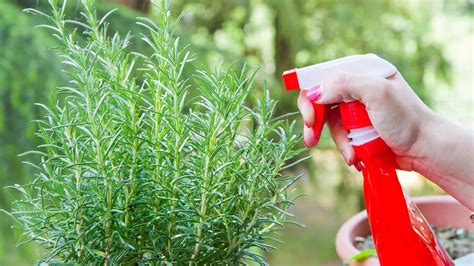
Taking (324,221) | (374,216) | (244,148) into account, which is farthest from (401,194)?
(324,221)

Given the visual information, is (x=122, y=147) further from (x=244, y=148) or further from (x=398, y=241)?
(x=398, y=241)

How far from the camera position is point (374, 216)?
1.72ft

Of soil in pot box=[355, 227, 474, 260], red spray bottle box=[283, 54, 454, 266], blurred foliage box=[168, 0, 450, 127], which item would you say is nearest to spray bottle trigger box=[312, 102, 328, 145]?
red spray bottle box=[283, 54, 454, 266]

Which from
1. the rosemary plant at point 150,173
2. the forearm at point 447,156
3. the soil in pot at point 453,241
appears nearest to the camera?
the rosemary plant at point 150,173

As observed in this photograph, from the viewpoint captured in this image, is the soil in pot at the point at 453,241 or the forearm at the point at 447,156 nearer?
the forearm at the point at 447,156

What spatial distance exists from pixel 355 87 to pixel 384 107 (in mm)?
28

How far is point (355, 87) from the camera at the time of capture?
0.48 m

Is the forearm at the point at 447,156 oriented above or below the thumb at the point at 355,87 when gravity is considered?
below

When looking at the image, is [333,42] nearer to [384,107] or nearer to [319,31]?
[319,31]

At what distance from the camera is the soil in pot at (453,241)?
2.81ft

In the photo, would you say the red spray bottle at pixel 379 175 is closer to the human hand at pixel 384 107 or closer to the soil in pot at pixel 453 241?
the human hand at pixel 384 107

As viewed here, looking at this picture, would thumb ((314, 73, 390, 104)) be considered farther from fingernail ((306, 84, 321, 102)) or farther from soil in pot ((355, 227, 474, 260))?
soil in pot ((355, 227, 474, 260))

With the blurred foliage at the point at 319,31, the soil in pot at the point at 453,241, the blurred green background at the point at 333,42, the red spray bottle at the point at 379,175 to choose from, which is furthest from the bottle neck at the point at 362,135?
the blurred foliage at the point at 319,31

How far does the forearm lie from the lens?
0.54 meters
